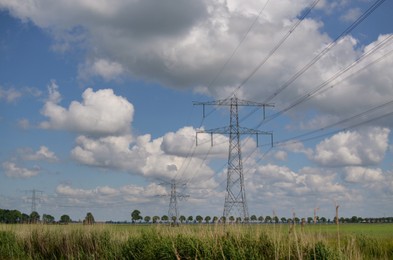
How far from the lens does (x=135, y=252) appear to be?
69.2 ft

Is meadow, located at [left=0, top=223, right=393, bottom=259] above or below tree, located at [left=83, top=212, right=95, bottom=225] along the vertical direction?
below

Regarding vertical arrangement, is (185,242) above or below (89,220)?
below

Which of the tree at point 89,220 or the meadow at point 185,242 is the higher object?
the tree at point 89,220

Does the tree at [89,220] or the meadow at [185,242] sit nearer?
the meadow at [185,242]

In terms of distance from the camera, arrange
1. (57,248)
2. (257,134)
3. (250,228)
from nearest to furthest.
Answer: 1. (250,228)
2. (57,248)
3. (257,134)

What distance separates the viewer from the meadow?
49.4 ft

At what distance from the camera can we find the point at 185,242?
18500 millimetres

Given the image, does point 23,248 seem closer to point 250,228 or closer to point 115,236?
point 115,236

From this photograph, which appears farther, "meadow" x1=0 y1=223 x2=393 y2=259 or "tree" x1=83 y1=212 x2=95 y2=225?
"tree" x1=83 y1=212 x2=95 y2=225

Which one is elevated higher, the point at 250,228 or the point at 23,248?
the point at 250,228

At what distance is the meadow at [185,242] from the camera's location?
15062 millimetres

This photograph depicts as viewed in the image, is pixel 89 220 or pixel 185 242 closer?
pixel 185 242

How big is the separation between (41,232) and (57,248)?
3.19 metres

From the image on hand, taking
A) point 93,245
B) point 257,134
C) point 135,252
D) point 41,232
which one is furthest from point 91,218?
point 257,134
